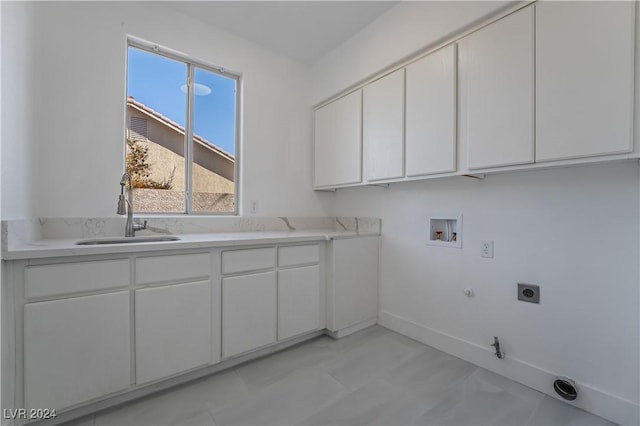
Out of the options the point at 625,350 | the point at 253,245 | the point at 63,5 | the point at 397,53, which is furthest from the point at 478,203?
the point at 63,5

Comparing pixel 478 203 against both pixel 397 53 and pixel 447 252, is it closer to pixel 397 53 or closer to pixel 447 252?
pixel 447 252

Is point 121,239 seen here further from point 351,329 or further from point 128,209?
point 351,329

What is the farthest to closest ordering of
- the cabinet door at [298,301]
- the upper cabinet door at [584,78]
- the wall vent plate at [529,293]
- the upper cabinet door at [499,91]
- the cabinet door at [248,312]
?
the cabinet door at [298,301], the cabinet door at [248,312], the wall vent plate at [529,293], the upper cabinet door at [499,91], the upper cabinet door at [584,78]

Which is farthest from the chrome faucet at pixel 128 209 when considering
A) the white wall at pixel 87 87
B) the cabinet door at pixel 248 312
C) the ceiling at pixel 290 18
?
the ceiling at pixel 290 18

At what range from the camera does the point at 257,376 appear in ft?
5.93

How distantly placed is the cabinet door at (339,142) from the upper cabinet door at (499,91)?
93cm

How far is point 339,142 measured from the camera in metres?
2.71

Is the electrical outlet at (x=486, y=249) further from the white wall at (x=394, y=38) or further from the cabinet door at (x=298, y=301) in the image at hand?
the white wall at (x=394, y=38)

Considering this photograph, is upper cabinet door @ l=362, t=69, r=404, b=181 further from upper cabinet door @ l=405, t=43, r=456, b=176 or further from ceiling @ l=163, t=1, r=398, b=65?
ceiling @ l=163, t=1, r=398, b=65

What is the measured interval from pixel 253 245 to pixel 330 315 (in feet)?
3.01

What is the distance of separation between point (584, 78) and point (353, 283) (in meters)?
1.94

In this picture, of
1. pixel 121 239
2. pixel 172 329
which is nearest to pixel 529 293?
pixel 172 329

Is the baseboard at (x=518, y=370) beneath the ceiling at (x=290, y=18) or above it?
beneath

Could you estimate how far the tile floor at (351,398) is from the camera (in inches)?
56.0
